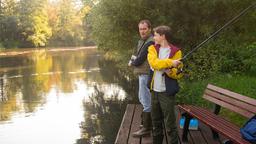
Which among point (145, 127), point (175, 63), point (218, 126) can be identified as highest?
point (175, 63)

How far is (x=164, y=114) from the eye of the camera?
540 centimetres

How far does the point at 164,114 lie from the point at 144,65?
1.20 metres

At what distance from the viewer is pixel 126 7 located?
42.5 ft

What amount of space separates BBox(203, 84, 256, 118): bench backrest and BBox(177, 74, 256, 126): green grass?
230cm

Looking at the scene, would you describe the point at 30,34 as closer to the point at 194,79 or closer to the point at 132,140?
the point at 194,79

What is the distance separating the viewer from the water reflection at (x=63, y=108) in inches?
394

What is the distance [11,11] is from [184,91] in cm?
6521

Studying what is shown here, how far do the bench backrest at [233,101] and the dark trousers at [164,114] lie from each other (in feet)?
3.15

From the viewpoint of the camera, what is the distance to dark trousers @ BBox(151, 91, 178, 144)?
5352 mm

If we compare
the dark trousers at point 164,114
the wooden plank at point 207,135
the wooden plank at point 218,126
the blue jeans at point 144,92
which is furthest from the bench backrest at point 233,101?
the blue jeans at point 144,92

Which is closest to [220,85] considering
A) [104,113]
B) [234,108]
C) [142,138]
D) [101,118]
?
[101,118]

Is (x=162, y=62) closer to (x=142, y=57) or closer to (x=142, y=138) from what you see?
(x=142, y=57)

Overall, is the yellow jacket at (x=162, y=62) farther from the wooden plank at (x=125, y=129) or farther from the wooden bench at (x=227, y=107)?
the wooden plank at (x=125, y=129)

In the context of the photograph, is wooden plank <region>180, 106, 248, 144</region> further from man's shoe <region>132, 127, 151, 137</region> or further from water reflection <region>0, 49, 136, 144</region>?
water reflection <region>0, 49, 136, 144</region>
